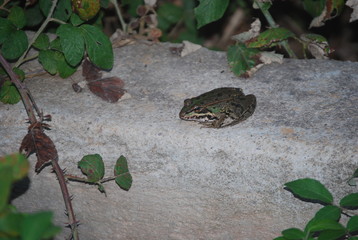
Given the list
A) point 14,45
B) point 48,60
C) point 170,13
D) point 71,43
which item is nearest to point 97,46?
point 71,43

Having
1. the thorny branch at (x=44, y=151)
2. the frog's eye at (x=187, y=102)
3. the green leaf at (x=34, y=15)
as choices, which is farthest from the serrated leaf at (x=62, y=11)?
the frog's eye at (x=187, y=102)

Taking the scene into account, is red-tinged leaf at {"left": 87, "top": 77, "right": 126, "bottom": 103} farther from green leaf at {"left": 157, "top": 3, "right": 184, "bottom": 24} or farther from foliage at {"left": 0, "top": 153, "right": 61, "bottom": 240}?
green leaf at {"left": 157, "top": 3, "right": 184, "bottom": 24}

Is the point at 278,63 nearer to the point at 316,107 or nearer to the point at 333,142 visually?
the point at 316,107

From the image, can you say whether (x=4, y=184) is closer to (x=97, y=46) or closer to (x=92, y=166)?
(x=92, y=166)

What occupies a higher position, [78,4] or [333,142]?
[78,4]

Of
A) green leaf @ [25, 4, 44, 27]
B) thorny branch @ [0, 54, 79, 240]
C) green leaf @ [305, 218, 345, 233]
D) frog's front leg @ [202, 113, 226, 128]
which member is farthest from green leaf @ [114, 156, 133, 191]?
green leaf @ [25, 4, 44, 27]

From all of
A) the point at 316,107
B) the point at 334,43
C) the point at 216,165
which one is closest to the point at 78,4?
the point at 216,165
